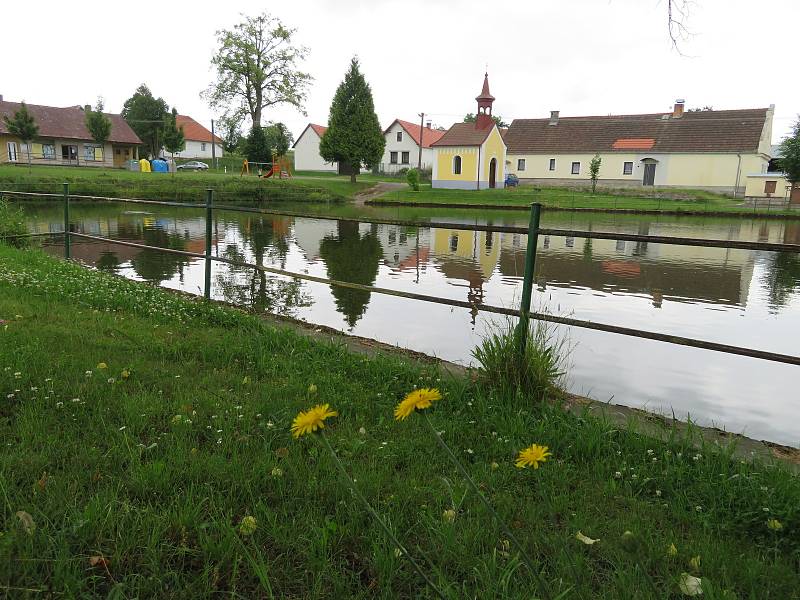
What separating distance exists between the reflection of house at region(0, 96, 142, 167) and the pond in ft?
110

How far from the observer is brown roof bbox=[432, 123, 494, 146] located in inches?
1900

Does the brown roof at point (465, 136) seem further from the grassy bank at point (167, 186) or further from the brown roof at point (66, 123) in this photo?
the brown roof at point (66, 123)

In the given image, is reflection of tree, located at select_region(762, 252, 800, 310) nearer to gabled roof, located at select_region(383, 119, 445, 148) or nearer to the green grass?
the green grass

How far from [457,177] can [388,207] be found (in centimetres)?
1422

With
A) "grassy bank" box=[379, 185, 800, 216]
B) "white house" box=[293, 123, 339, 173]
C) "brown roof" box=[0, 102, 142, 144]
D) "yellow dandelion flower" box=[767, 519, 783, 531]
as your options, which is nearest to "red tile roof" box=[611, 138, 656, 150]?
"grassy bank" box=[379, 185, 800, 216]

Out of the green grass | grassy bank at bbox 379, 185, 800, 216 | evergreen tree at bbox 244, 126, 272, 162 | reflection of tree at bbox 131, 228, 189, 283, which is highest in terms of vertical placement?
evergreen tree at bbox 244, 126, 272, 162

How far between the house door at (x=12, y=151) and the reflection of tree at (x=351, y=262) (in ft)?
132

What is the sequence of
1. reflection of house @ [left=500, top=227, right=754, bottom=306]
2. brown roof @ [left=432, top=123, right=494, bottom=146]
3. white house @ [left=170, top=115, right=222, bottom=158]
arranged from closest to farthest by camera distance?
1. reflection of house @ [left=500, top=227, right=754, bottom=306]
2. brown roof @ [left=432, top=123, right=494, bottom=146]
3. white house @ [left=170, top=115, right=222, bottom=158]

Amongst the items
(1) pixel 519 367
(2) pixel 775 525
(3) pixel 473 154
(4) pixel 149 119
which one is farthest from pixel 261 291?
(4) pixel 149 119

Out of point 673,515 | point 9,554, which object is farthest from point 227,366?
point 673,515

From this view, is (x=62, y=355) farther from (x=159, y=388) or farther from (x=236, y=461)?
(x=236, y=461)

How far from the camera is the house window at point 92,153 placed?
55.1 metres

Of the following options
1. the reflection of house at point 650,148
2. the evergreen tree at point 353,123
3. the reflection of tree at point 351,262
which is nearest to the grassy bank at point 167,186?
the evergreen tree at point 353,123

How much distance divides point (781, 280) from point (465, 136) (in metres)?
38.6
